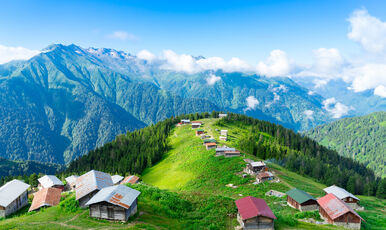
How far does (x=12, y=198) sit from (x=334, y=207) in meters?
72.3

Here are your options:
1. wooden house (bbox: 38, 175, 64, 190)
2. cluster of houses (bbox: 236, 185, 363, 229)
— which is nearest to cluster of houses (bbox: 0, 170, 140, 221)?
cluster of houses (bbox: 236, 185, 363, 229)

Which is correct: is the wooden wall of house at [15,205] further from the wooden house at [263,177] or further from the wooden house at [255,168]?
the wooden house at [255,168]

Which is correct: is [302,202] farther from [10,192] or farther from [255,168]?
[10,192]

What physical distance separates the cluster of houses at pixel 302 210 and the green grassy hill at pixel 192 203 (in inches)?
96.1

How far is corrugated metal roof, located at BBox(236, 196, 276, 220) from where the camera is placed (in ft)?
130

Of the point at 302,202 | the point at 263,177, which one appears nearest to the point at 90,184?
the point at 302,202

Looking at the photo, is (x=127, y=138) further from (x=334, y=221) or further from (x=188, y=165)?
(x=334, y=221)

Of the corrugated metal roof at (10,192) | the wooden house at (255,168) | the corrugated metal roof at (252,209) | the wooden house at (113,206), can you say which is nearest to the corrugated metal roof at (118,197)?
the wooden house at (113,206)

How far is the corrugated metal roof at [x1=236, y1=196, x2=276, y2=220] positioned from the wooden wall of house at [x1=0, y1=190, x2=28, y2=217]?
170 ft

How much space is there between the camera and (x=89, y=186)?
4638cm

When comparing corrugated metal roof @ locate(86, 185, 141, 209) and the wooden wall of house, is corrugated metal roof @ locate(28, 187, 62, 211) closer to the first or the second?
the wooden wall of house

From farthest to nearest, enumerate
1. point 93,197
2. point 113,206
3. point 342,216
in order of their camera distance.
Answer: point 342,216
point 93,197
point 113,206

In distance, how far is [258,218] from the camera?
131 feet

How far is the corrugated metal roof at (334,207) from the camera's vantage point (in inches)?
1870
